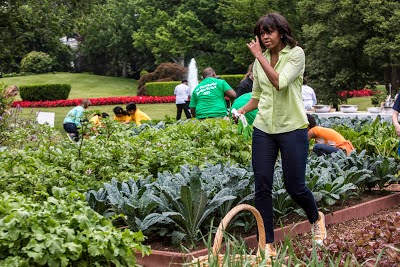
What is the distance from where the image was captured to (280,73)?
197 inches

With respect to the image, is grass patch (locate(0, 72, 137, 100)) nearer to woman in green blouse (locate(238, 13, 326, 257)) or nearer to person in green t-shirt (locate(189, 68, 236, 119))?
person in green t-shirt (locate(189, 68, 236, 119))

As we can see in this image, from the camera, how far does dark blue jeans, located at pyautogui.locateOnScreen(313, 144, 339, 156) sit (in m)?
8.91

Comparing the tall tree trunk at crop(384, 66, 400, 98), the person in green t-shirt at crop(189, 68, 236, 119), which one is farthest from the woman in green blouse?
the tall tree trunk at crop(384, 66, 400, 98)

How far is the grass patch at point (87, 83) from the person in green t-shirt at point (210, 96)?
3334cm

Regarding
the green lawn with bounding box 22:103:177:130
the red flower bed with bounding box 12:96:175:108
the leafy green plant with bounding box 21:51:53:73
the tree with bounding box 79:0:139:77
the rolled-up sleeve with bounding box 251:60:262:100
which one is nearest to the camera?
the rolled-up sleeve with bounding box 251:60:262:100

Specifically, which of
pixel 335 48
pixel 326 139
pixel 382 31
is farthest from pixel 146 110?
pixel 326 139

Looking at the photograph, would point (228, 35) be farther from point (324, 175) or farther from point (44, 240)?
point (44, 240)

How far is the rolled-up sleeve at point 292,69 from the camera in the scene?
16.2ft

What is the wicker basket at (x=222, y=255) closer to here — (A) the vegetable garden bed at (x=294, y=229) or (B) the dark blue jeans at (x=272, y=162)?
(A) the vegetable garden bed at (x=294, y=229)

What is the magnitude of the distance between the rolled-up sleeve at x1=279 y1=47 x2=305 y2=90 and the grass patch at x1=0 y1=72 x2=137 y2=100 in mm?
39755

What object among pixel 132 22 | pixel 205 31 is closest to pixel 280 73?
pixel 205 31

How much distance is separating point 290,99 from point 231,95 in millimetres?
5906

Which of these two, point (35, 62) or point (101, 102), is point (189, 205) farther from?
point (35, 62)

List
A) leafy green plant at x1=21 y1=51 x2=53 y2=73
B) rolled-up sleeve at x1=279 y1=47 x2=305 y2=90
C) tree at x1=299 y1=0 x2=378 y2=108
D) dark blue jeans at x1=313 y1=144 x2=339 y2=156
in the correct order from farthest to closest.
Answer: leafy green plant at x1=21 y1=51 x2=53 y2=73 → tree at x1=299 y1=0 x2=378 y2=108 → dark blue jeans at x1=313 y1=144 x2=339 y2=156 → rolled-up sleeve at x1=279 y1=47 x2=305 y2=90
